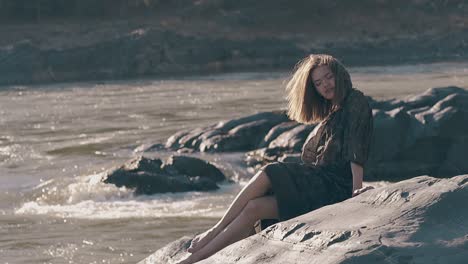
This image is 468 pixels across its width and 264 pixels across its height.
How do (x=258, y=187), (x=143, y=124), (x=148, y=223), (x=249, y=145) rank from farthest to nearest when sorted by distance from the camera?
(x=143, y=124), (x=249, y=145), (x=148, y=223), (x=258, y=187)

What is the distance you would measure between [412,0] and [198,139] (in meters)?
35.4

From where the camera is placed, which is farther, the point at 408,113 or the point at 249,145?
the point at 249,145

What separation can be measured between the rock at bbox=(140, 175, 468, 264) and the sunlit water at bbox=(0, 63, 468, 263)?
4.70 meters

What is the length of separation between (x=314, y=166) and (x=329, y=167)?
0.09 meters

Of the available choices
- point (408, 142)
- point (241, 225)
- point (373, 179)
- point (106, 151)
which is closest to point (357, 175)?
point (241, 225)

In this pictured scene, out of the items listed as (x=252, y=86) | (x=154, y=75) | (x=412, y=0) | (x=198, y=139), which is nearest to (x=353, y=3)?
(x=412, y=0)

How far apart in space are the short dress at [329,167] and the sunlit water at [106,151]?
154 inches

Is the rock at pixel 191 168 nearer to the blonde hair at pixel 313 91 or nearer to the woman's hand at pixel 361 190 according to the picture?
the blonde hair at pixel 313 91

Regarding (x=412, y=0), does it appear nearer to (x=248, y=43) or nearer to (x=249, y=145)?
(x=248, y=43)

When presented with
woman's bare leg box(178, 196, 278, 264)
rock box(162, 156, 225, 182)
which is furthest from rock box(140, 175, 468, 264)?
rock box(162, 156, 225, 182)

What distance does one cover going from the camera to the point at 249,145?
20.7 m

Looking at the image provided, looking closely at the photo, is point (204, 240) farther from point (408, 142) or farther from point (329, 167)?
point (408, 142)

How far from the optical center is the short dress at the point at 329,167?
7.17 metres

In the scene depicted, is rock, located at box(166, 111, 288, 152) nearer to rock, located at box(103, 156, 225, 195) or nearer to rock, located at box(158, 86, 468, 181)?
rock, located at box(158, 86, 468, 181)
